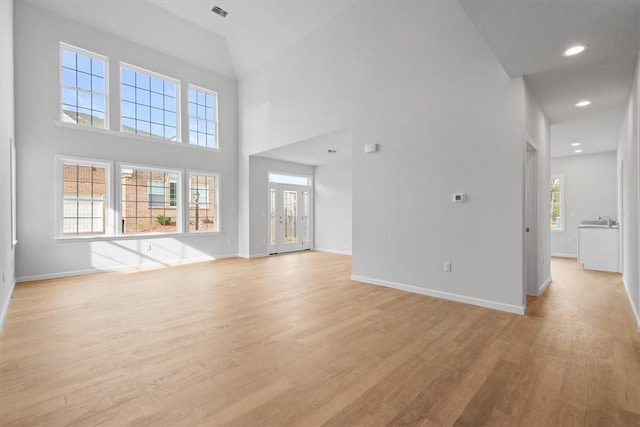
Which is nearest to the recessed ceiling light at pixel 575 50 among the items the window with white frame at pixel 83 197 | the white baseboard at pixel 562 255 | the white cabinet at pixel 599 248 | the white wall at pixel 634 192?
the white wall at pixel 634 192

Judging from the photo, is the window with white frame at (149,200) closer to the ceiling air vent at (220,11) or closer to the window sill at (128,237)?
the window sill at (128,237)

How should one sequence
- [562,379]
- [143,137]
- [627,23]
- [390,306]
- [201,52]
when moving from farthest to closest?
[201,52] < [143,137] < [390,306] < [627,23] < [562,379]

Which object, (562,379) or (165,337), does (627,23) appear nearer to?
(562,379)

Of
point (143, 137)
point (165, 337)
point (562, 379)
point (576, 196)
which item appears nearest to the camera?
point (562, 379)

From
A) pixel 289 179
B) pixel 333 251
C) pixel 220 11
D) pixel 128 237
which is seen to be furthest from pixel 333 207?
pixel 220 11

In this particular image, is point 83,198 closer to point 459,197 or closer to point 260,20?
point 260,20

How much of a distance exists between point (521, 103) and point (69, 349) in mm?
5011

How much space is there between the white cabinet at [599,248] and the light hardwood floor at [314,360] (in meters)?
2.15

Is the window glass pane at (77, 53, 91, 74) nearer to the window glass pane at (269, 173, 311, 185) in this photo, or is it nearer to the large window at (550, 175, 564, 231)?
the window glass pane at (269, 173, 311, 185)

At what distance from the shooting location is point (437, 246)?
4.11 metres

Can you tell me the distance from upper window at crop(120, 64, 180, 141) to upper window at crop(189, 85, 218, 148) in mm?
352

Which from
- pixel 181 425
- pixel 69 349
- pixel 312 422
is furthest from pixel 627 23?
pixel 69 349

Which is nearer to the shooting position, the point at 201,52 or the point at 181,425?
the point at 181,425

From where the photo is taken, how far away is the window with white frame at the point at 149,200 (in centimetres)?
632
